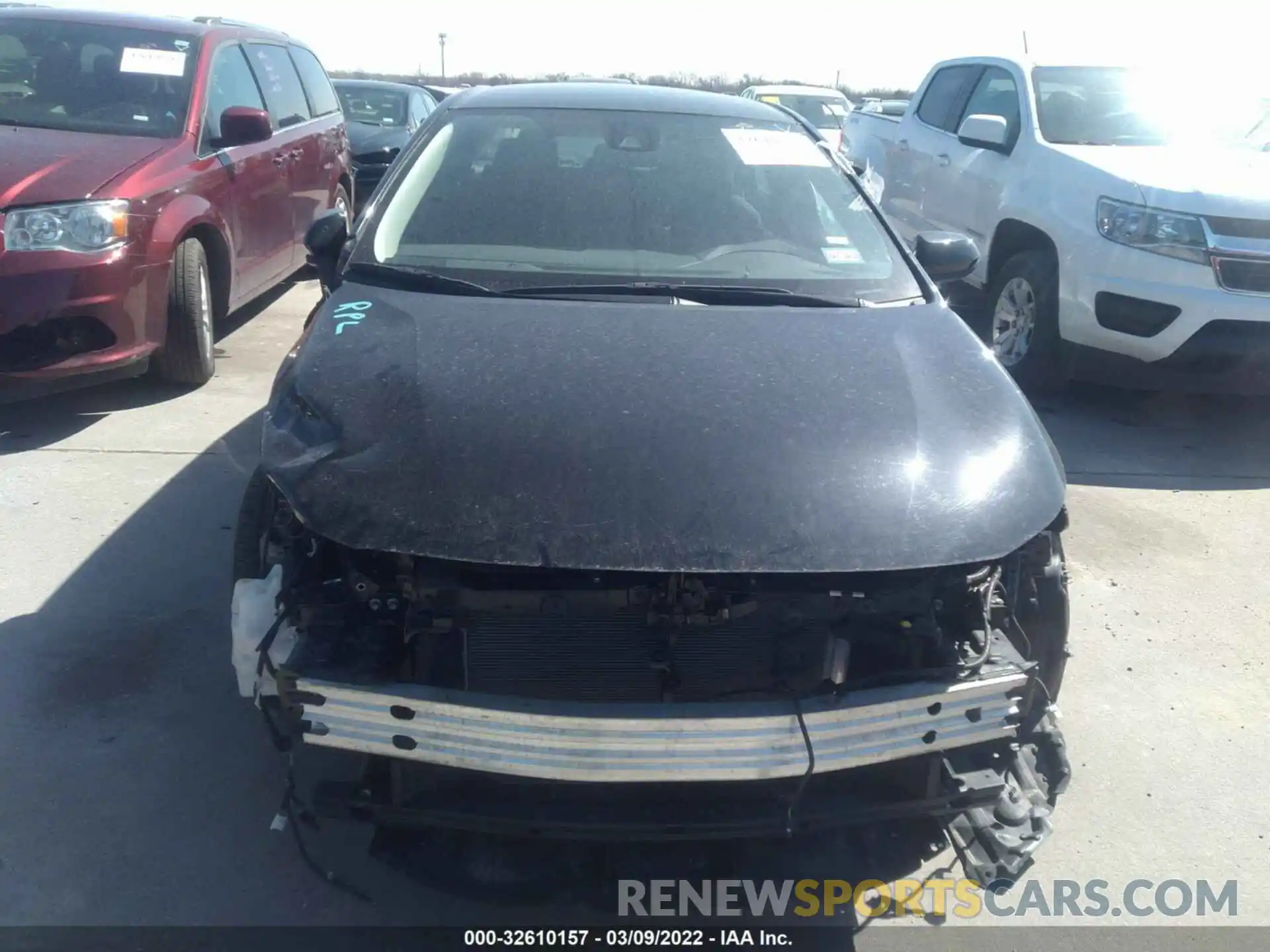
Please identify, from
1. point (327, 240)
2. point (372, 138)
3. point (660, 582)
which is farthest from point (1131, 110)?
point (372, 138)

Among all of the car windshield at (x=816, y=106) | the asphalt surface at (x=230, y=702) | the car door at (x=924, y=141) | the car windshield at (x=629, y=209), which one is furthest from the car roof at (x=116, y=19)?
the car windshield at (x=816, y=106)

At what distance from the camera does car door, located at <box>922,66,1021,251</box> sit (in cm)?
687

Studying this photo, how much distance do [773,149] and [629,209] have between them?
660mm

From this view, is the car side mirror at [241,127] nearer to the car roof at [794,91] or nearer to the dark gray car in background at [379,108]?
the dark gray car in background at [379,108]

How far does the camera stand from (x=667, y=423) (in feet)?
8.07

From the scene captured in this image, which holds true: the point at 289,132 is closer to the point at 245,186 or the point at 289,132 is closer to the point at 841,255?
the point at 245,186

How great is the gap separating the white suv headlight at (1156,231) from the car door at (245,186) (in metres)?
4.70

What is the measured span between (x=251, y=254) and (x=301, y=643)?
486cm

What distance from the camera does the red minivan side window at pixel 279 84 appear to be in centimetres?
711

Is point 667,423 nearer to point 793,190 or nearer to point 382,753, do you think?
point 382,753

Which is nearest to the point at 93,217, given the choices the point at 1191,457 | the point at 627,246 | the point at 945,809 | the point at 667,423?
the point at 627,246

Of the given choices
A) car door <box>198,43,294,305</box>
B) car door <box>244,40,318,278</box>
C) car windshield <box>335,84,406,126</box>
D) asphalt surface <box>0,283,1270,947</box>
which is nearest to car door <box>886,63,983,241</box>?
asphalt surface <box>0,283,1270,947</box>

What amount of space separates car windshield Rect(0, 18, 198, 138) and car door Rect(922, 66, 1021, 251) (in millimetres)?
4674

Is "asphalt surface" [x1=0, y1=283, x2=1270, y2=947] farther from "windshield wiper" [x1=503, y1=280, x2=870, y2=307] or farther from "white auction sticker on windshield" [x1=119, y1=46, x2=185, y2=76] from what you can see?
"white auction sticker on windshield" [x1=119, y1=46, x2=185, y2=76]
